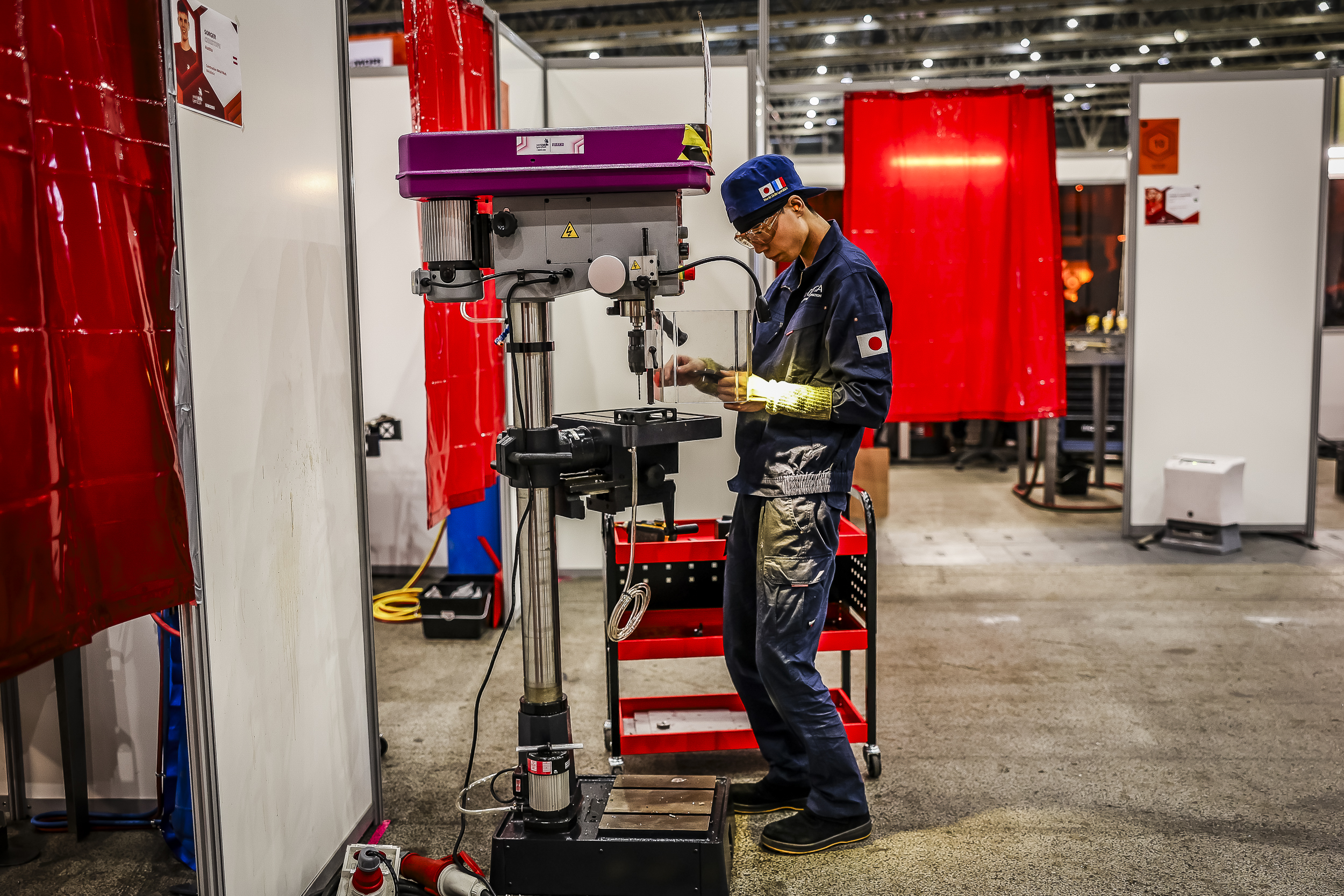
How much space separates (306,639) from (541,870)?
25.6 inches

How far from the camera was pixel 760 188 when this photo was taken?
216cm

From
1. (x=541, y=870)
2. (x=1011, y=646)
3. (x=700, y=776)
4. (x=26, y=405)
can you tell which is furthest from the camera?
(x=1011, y=646)

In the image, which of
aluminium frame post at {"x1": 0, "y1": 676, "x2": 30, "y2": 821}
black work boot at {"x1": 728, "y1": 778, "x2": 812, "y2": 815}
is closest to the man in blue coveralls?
black work boot at {"x1": 728, "y1": 778, "x2": 812, "y2": 815}

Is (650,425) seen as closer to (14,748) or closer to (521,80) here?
(14,748)

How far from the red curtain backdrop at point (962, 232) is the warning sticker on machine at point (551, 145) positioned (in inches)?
118

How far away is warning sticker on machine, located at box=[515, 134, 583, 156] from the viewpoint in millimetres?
1745

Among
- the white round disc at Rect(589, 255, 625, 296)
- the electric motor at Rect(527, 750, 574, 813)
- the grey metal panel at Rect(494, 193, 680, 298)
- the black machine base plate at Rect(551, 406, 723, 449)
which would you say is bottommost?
the electric motor at Rect(527, 750, 574, 813)

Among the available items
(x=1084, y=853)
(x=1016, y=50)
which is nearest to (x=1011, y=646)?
(x=1084, y=853)

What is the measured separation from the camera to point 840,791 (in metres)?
2.28

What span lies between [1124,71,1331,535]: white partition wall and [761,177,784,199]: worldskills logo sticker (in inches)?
141

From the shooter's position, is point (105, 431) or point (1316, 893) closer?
point (105, 431)

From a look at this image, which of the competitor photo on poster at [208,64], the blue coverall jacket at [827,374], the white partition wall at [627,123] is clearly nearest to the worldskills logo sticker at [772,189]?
the blue coverall jacket at [827,374]

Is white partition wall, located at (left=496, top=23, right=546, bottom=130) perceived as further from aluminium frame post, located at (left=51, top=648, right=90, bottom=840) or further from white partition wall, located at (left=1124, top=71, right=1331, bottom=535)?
white partition wall, located at (left=1124, top=71, right=1331, bottom=535)

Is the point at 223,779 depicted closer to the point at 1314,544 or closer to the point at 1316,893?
the point at 1316,893
